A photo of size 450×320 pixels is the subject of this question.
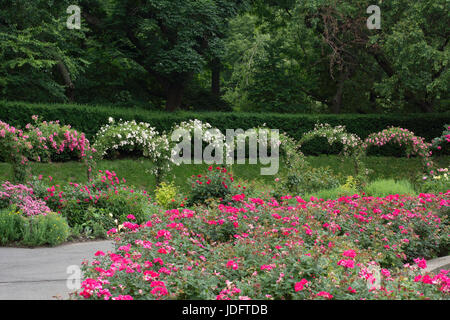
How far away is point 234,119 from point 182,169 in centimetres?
372

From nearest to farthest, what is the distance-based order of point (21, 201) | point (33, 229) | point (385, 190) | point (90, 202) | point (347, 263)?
point (347, 263)
point (33, 229)
point (21, 201)
point (90, 202)
point (385, 190)

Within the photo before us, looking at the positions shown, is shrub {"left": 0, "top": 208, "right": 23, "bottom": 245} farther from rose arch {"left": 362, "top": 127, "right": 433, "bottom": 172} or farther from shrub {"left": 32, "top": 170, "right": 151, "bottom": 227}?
rose arch {"left": 362, "top": 127, "right": 433, "bottom": 172}

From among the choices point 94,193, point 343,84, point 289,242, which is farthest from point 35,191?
point 343,84

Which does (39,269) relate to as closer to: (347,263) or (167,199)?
(347,263)

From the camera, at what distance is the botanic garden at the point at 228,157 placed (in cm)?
465

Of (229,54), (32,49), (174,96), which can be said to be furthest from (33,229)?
(229,54)

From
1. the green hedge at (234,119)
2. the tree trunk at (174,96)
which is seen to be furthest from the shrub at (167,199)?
the tree trunk at (174,96)

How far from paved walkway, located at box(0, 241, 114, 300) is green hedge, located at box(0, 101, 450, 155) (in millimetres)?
8962

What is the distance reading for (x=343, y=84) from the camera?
990 inches

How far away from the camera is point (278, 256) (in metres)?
4.92

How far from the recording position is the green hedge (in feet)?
53.4

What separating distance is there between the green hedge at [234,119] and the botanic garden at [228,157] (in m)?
0.06
